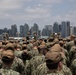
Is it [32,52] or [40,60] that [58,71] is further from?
[32,52]

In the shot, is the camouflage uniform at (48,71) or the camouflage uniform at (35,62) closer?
the camouflage uniform at (48,71)

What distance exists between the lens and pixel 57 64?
6.02m

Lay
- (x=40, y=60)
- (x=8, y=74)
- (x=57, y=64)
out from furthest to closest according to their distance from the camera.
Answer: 1. (x=40, y=60)
2. (x=8, y=74)
3. (x=57, y=64)

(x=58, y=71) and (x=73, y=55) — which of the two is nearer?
(x=58, y=71)

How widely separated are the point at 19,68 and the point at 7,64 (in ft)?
7.29

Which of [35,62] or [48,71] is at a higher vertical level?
[48,71]

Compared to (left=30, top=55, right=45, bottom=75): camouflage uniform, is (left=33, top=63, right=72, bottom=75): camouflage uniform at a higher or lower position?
higher

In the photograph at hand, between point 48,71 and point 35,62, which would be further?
point 35,62

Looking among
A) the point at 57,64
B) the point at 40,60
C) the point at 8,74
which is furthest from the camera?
the point at 40,60

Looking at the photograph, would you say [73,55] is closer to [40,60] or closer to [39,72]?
[40,60]

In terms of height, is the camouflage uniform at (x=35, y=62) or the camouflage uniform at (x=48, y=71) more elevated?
the camouflage uniform at (x=48, y=71)

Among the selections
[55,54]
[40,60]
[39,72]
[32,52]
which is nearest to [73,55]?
[32,52]

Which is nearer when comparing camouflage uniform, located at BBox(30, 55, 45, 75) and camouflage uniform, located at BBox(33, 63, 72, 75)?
camouflage uniform, located at BBox(33, 63, 72, 75)

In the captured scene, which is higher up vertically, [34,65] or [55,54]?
[55,54]
